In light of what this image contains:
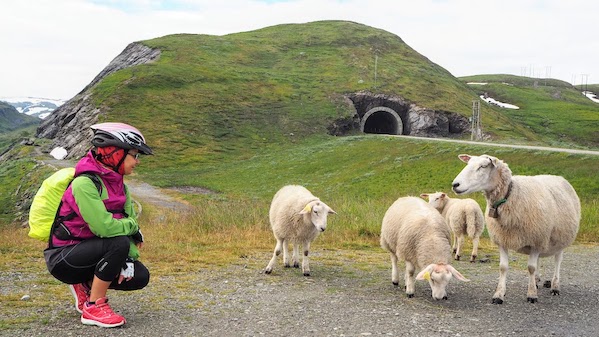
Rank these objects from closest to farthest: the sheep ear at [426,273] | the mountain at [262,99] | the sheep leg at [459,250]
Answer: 1. the sheep ear at [426,273]
2. the sheep leg at [459,250]
3. the mountain at [262,99]

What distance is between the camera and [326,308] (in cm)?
809

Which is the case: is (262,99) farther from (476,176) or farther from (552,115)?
(552,115)

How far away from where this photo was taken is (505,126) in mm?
71875

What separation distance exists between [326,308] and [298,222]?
3.21 m

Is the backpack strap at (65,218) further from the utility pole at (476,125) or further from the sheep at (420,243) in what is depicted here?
A: the utility pole at (476,125)

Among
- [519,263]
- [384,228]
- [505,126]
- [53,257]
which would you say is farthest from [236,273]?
[505,126]

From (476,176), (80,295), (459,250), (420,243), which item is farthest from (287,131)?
(80,295)

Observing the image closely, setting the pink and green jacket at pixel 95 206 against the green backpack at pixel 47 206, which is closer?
the pink and green jacket at pixel 95 206

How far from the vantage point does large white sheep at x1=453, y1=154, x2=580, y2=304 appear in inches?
350

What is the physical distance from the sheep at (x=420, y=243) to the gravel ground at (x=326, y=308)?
0.43 meters

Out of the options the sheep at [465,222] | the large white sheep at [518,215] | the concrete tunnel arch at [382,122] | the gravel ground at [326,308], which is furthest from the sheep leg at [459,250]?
the concrete tunnel arch at [382,122]

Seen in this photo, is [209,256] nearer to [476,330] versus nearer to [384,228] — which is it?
[384,228]

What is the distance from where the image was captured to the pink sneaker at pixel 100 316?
21.8 feet

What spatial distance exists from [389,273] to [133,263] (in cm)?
594
